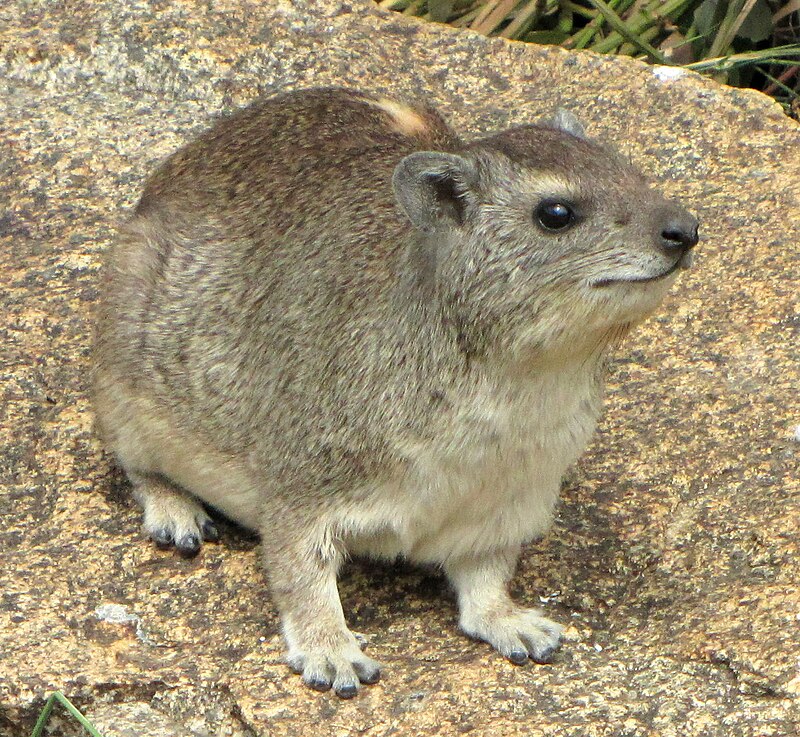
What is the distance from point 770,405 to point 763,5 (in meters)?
3.65

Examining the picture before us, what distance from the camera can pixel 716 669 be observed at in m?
4.87

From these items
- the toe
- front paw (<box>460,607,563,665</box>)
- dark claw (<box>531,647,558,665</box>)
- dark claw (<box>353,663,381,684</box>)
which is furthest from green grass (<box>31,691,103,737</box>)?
dark claw (<box>531,647,558,665</box>)

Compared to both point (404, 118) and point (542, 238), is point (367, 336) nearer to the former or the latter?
point (542, 238)

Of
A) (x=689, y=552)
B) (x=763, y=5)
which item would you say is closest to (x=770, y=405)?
(x=689, y=552)

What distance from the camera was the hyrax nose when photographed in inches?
173

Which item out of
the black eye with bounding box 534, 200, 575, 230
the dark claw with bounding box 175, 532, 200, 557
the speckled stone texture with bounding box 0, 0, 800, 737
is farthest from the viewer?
the dark claw with bounding box 175, 532, 200, 557

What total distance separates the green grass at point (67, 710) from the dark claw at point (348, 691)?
30.0 inches

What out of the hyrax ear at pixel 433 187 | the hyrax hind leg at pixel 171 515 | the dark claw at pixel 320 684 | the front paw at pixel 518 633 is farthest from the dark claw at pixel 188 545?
the hyrax ear at pixel 433 187

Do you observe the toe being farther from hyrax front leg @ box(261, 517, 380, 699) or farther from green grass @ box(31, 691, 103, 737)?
green grass @ box(31, 691, 103, 737)

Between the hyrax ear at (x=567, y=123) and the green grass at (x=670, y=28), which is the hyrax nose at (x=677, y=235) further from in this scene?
the green grass at (x=670, y=28)

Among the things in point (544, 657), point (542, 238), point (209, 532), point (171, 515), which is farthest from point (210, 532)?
point (542, 238)

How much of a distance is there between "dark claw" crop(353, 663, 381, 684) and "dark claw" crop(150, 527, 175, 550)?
1.02 meters

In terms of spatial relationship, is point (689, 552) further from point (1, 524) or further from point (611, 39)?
point (611, 39)

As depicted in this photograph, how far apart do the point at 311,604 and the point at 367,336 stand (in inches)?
35.9
